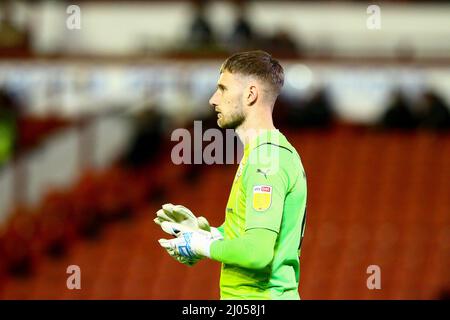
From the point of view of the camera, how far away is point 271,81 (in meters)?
5.14

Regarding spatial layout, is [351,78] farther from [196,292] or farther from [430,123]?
[196,292]

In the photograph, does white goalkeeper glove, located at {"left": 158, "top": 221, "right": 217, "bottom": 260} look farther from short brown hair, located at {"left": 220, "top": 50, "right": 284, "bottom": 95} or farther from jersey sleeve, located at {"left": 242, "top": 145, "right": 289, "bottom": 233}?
short brown hair, located at {"left": 220, "top": 50, "right": 284, "bottom": 95}

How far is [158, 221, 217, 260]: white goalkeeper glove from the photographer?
198 inches

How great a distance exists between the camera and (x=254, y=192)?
496 cm

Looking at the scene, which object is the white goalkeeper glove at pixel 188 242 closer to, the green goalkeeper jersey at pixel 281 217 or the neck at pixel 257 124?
the green goalkeeper jersey at pixel 281 217

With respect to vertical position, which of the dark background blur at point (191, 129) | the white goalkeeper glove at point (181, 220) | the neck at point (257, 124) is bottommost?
the white goalkeeper glove at point (181, 220)

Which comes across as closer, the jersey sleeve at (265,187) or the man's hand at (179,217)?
the jersey sleeve at (265,187)

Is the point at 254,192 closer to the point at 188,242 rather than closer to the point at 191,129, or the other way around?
the point at 188,242

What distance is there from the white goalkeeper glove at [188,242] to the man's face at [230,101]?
48 centimetres

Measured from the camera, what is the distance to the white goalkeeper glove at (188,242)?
502 centimetres

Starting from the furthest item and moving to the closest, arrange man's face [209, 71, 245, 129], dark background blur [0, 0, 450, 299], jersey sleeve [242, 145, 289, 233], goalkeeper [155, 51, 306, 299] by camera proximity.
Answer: dark background blur [0, 0, 450, 299], man's face [209, 71, 245, 129], goalkeeper [155, 51, 306, 299], jersey sleeve [242, 145, 289, 233]

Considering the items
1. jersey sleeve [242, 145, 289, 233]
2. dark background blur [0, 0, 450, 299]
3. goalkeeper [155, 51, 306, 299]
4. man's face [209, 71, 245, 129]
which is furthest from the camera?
dark background blur [0, 0, 450, 299]

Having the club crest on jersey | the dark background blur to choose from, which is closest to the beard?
the club crest on jersey

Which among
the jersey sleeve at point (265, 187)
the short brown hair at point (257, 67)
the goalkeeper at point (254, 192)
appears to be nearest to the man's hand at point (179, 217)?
the goalkeeper at point (254, 192)
